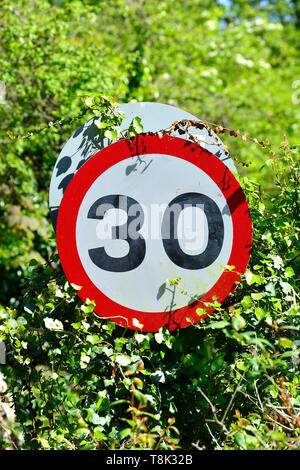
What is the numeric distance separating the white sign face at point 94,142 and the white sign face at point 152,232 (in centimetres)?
21

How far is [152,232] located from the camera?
2238 mm

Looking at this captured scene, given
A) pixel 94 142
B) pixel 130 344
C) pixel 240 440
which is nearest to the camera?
pixel 240 440

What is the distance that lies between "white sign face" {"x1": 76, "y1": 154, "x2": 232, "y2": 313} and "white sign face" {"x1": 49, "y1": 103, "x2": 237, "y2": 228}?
0.21 metres

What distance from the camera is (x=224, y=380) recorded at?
2.29 m

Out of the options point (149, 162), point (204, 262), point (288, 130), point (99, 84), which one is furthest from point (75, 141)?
point (288, 130)

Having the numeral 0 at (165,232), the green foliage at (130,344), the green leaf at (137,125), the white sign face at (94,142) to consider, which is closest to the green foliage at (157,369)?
the green foliage at (130,344)

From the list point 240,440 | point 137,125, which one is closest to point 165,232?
point 137,125

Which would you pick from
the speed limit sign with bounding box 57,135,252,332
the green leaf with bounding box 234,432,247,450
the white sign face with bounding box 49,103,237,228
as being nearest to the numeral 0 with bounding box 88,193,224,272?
the speed limit sign with bounding box 57,135,252,332

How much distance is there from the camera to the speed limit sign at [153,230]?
2.23 meters

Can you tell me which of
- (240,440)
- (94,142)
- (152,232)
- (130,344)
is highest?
(94,142)

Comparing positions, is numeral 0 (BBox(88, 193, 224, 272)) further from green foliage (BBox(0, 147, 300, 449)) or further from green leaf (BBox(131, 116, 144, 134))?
green leaf (BBox(131, 116, 144, 134))

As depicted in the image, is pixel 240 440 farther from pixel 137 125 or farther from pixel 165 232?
pixel 137 125

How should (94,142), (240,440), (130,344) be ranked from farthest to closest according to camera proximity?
(94,142) → (130,344) → (240,440)

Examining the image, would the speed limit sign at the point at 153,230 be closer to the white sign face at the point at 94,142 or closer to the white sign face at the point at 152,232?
the white sign face at the point at 152,232
